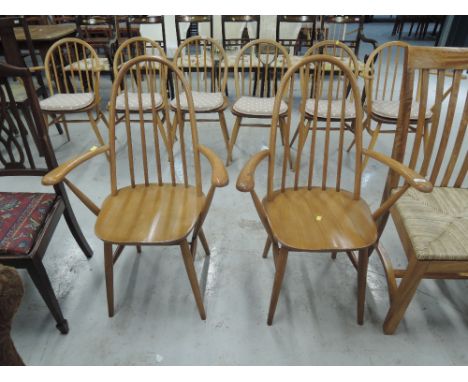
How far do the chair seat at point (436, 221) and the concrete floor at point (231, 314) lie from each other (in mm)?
448

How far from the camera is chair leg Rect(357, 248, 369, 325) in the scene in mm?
1167

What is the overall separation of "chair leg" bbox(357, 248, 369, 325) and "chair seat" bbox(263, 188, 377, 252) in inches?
4.2

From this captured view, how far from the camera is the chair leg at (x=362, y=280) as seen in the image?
1167mm

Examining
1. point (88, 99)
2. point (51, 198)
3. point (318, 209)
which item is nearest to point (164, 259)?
point (51, 198)

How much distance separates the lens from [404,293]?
1.10 metres

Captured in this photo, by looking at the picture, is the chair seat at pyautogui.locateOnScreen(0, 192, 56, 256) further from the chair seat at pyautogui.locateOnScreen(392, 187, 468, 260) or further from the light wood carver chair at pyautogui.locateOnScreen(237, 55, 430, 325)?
the chair seat at pyautogui.locateOnScreen(392, 187, 468, 260)

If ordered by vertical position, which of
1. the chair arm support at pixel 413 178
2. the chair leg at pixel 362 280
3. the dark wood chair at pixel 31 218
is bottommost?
the chair leg at pixel 362 280

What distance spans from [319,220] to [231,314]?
559 millimetres

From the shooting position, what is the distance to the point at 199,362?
1.16 meters

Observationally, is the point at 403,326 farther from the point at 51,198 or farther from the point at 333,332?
the point at 51,198

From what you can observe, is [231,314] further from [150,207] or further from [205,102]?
[205,102]

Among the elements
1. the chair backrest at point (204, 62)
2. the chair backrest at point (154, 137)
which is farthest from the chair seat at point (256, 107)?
the chair backrest at point (154, 137)

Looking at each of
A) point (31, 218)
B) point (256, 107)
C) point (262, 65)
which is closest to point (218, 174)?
point (31, 218)

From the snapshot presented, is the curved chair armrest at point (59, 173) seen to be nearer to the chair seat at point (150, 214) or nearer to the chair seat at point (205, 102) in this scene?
the chair seat at point (150, 214)
